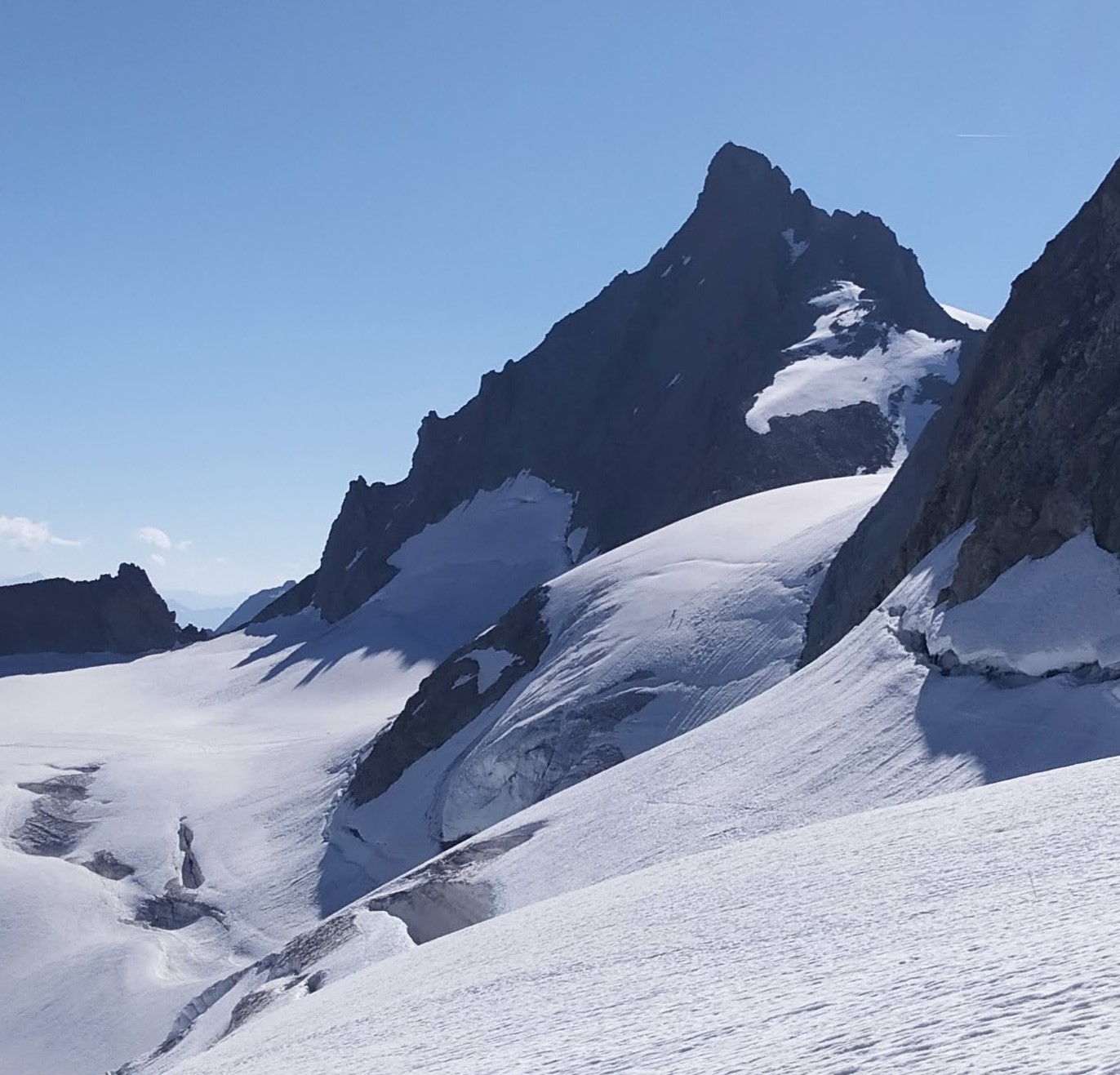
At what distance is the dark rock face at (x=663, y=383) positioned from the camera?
9569 cm

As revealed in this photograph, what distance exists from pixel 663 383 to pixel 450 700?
194 ft

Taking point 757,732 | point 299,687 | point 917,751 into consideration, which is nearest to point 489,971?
point 917,751

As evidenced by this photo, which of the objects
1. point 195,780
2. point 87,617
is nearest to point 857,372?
point 195,780

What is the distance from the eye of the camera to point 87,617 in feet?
405

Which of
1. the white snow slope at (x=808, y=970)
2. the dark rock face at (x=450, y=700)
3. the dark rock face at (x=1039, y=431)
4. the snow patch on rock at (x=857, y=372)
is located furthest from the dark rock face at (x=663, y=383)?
the white snow slope at (x=808, y=970)

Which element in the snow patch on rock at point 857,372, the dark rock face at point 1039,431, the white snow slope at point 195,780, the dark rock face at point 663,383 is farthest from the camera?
the dark rock face at point 663,383

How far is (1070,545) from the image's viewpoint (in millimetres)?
26000

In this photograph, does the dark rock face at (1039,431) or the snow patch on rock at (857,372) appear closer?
the dark rock face at (1039,431)

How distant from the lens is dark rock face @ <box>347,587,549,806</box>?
52.3 meters

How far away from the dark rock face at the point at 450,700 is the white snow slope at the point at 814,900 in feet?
61.7

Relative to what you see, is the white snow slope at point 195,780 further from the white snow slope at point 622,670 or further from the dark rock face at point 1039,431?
the dark rock face at point 1039,431

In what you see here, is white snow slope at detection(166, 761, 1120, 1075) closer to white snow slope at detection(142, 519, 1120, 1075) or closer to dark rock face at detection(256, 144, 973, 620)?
Result: white snow slope at detection(142, 519, 1120, 1075)

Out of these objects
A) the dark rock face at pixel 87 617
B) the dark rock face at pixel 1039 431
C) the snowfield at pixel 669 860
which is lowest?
the snowfield at pixel 669 860

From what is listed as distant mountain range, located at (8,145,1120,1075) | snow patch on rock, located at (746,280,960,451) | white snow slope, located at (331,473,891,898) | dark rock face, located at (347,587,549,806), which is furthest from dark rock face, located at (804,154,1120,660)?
snow patch on rock, located at (746,280,960,451)
